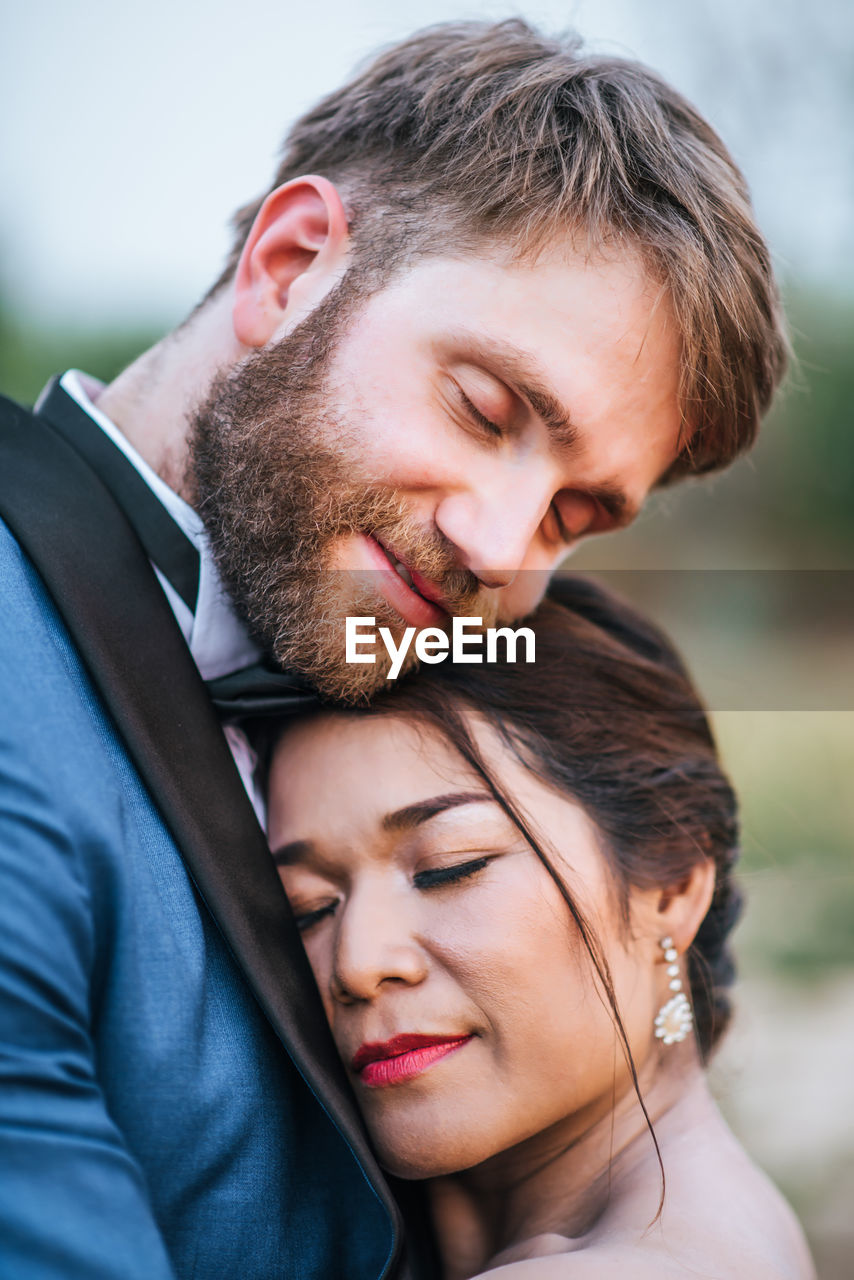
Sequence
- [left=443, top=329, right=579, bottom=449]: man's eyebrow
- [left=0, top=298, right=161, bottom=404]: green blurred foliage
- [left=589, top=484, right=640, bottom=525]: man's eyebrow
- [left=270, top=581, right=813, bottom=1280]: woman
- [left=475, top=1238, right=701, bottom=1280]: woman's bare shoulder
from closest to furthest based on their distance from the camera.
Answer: [left=475, top=1238, right=701, bottom=1280]: woman's bare shoulder, [left=270, top=581, right=813, bottom=1280]: woman, [left=443, top=329, right=579, bottom=449]: man's eyebrow, [left=589, top=484, right=640, bottom=525]: man's eyebrow, [left=0, top=298, right=161, bottom=404]: green blurred foliage

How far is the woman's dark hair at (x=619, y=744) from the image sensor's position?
4.54 feet

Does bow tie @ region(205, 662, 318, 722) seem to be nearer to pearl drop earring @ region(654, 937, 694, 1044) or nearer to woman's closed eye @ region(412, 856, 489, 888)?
woman's closed eye @ region(412, 856, 489, 888)

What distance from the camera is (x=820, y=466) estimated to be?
5754 mm

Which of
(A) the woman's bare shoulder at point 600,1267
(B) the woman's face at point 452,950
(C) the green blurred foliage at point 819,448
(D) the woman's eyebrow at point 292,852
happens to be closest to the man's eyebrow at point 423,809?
(B) the woman's face at point 452,950

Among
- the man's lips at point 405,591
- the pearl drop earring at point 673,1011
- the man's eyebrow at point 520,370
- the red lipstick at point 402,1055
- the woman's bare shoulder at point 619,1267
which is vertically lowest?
the woman's bare shoulder at point 619,1267

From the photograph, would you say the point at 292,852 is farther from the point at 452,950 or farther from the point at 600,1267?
the point at 600,1267

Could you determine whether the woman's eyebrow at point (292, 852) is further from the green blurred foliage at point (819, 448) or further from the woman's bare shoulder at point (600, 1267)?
the green blurred foliage at point (819, 448)

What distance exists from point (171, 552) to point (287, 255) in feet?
1.87

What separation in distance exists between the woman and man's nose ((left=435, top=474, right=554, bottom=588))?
0.58 ft

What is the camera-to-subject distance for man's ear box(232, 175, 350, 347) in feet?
5.04

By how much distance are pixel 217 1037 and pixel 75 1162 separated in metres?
0.24

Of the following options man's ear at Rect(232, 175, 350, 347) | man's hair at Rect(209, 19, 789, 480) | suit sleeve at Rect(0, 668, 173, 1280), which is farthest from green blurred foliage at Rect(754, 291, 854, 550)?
suit sleeve at Rect(0, 668, 173, 1280)

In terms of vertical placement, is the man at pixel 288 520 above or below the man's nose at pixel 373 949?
above

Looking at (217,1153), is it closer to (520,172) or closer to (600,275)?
(600,275)
